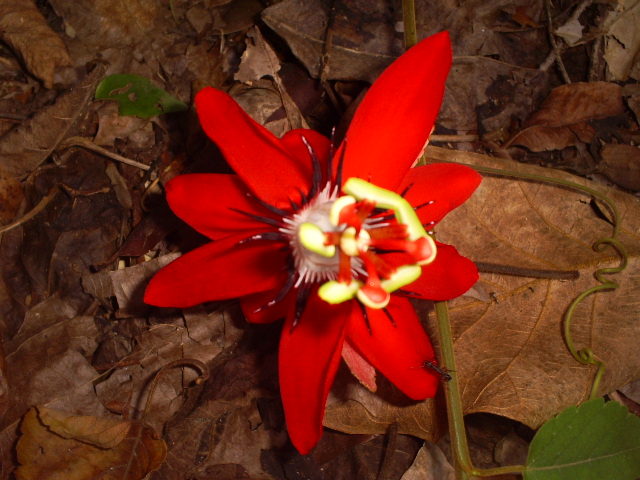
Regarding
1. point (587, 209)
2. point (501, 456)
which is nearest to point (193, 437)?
point (501, 456)

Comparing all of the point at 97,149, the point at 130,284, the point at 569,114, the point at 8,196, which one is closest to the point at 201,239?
the point at 130,284

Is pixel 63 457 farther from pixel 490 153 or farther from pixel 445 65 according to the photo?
pixel 490 153

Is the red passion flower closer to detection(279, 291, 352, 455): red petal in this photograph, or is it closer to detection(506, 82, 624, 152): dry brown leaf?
detection(279, 291, 352, 455): red petal

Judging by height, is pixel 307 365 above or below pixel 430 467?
above

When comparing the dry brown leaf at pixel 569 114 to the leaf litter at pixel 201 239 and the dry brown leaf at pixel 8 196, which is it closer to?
the leaf litter at pixel 201 239

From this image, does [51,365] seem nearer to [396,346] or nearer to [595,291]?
[396,346]

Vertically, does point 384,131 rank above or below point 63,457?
above
